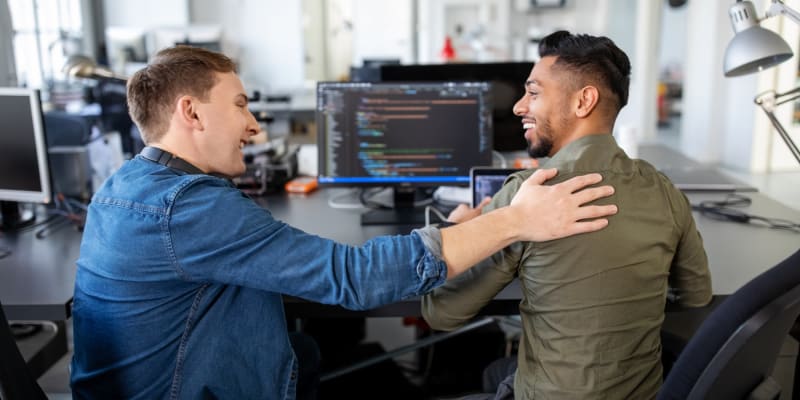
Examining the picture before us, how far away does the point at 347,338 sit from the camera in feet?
8.92

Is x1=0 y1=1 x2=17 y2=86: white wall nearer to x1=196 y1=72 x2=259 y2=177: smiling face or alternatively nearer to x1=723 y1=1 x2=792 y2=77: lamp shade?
x1=196 y1=72 x2=259 y2=177: smiling face

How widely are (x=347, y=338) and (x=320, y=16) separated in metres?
7.23

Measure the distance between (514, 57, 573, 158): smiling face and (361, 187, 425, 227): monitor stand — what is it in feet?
2.25

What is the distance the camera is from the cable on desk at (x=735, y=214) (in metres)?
1.90

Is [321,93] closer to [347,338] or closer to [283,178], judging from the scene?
[283,178]

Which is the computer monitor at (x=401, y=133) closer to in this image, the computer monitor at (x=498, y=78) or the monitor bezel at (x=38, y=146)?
the computer monitor at (x=498, y=78)

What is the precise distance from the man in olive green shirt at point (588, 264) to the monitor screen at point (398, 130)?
71 cm

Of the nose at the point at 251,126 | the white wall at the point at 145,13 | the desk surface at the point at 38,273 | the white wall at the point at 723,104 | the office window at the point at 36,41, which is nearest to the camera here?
the nose at the point at 251,126

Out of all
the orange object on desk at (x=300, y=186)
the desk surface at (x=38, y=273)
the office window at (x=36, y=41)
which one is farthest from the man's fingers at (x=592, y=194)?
the office window at (x=36, y=41)

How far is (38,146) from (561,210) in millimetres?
1569

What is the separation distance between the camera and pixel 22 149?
6.47 ft

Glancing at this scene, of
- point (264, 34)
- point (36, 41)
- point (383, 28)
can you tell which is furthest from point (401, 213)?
point (383, 28)

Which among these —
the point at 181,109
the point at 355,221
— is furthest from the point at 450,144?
the point at 181,109

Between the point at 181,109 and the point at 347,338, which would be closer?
the point at 181,109
